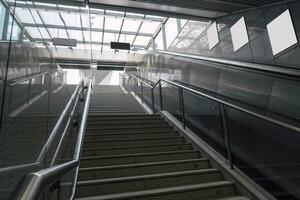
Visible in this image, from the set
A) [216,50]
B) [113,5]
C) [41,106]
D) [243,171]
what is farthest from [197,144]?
[113,5]

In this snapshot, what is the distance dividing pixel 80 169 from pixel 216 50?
4.93 meters

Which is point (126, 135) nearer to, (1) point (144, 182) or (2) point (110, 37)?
(1) point (144, 182)

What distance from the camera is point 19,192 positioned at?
0.74 metres

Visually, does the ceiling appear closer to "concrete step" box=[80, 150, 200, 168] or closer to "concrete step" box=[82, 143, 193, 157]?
"concrete step" box=[82, 143, 193, 157]

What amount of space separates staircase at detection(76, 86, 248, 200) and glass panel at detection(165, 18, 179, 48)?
20.8 ft

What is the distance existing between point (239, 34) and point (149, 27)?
23.7ft

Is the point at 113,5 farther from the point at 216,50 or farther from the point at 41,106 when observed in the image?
the point at 41,106

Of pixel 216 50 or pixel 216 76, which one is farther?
pixel 216 50

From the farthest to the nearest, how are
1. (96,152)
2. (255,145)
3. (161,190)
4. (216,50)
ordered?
(216,50), (96,152), (255,145), (161,190)

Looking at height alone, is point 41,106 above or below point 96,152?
above

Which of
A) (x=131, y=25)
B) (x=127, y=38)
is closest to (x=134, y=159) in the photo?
(x=131, y=25)

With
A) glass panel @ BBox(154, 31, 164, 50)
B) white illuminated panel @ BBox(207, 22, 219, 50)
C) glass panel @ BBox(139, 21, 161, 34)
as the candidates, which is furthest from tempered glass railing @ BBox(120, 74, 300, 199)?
glass panel @ BBox(139, 21, 161, 34)

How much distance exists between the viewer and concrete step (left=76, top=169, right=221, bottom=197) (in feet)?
8.47

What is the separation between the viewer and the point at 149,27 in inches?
483
